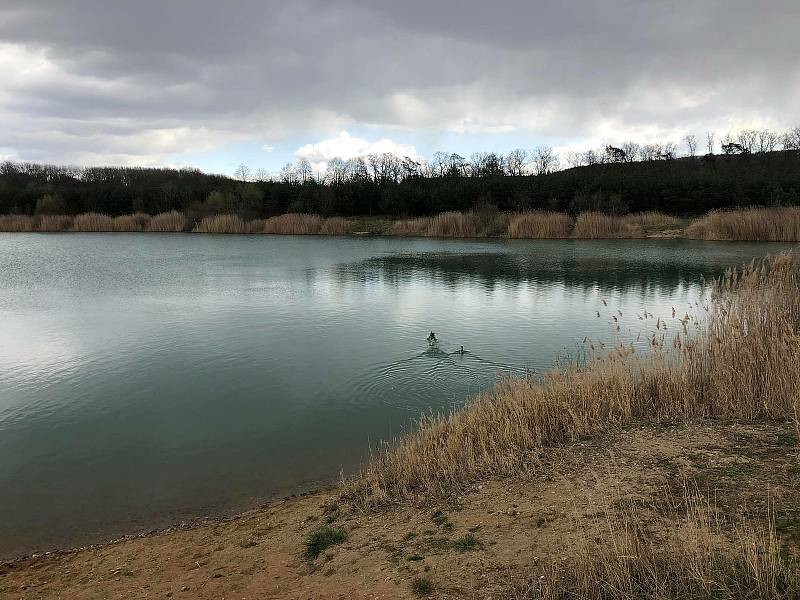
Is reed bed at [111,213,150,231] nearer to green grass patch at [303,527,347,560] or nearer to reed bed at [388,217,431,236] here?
reed bed at [388,217,431,236]

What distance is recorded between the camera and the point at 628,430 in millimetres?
5402

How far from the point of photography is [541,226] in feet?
119

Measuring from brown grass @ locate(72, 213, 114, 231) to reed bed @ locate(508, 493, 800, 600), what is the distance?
47.9 meters

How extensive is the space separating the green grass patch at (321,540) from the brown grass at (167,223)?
43.2 metres

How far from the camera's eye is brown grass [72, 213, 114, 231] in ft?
148

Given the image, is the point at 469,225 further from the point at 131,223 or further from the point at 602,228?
the point at 131,223

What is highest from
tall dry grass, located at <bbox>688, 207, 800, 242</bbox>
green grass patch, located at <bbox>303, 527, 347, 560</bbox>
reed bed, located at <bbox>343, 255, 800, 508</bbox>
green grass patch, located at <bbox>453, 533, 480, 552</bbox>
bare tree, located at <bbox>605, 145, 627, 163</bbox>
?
bare tree, located at <bbox>605, 145, 627, 163</bbox>

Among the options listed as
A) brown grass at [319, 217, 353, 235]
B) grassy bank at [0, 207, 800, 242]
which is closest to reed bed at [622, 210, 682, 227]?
grassy bank at [0, 207, 800, 242]

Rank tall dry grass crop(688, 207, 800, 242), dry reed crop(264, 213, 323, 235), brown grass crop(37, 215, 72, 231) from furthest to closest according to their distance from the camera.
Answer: brown grass crop(37, 215, 72, 231), dry reed crop(264, 213, 323, 235), tall dry grass crop(688, 207, 800, 242)

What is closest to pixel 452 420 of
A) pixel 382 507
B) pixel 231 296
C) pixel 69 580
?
pixel 382 507

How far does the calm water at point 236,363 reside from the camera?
5672 millimetres

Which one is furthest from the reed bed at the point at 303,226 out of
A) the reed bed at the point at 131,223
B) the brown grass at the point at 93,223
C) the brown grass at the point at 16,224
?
the brown grass at the point at 16,224

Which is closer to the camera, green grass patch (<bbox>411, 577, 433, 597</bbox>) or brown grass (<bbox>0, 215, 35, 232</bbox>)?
green grass patch (<bbox>411, 577, 433, 597</bbox>)

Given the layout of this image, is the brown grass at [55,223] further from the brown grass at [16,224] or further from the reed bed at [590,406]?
the reed bed at [590,406]
